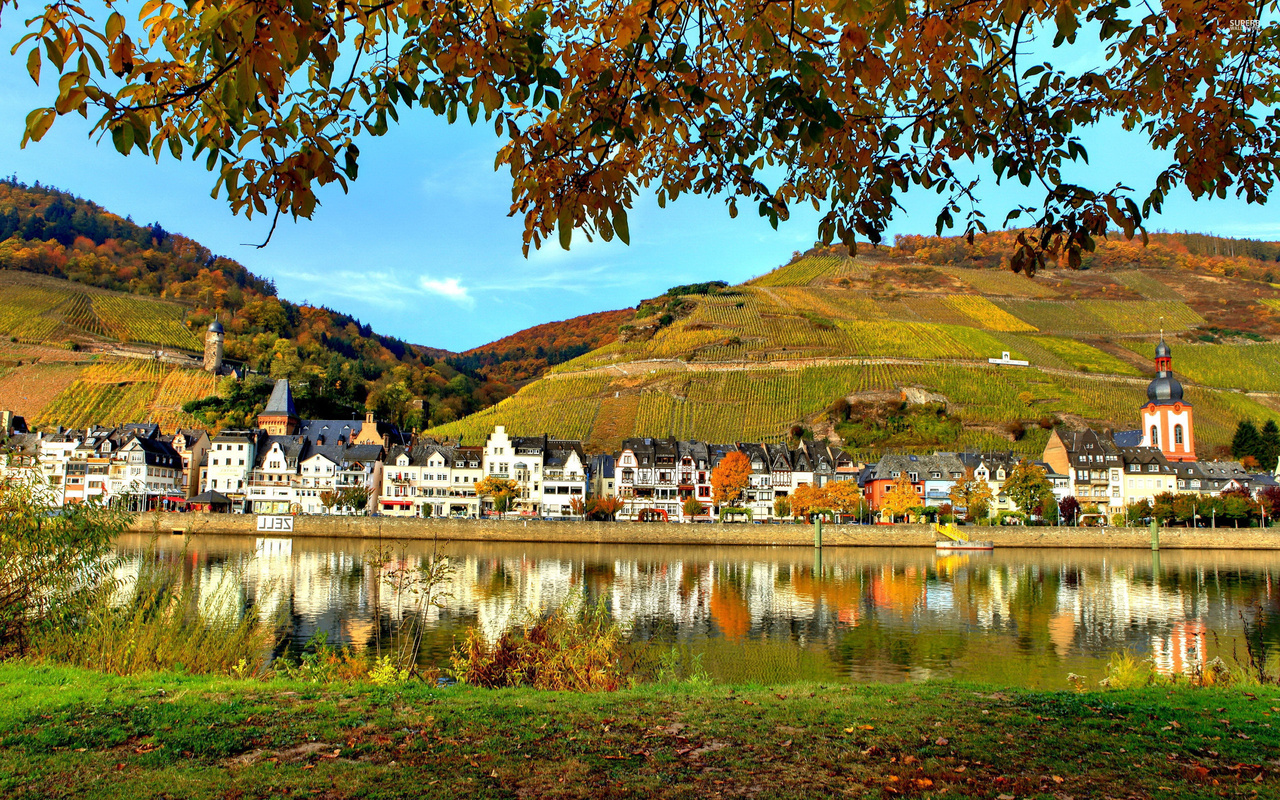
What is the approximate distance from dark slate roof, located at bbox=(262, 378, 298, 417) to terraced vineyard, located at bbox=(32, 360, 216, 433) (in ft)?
25.9

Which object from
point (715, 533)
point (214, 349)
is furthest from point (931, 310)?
point (214, 349)

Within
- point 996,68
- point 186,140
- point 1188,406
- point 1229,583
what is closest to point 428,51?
point 186,140

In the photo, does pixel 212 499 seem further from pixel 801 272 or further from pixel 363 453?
pixel 801 272

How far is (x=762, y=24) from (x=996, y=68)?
5.75 feet

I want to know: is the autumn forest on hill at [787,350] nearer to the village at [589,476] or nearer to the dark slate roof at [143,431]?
the village at [589,476]

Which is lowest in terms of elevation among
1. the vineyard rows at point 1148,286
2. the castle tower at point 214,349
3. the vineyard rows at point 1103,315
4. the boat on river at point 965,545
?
the boat on river at point 965,545

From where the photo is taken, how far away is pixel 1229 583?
3747 centimetres

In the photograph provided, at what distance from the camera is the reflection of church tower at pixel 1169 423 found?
269 ft

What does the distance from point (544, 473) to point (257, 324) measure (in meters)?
88.3

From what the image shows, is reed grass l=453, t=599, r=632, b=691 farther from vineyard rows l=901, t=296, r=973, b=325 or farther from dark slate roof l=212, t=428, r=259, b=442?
vineyard rows l=901, t=296, r=973, b=325

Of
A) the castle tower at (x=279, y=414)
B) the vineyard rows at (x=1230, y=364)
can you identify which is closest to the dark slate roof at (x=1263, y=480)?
the vineyard rows at (x=1230, y=364)

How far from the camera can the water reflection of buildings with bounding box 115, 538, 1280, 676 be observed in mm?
20391

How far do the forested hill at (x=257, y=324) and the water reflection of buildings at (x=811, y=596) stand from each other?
2524 inches

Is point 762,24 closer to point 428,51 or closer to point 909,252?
point 428,51
